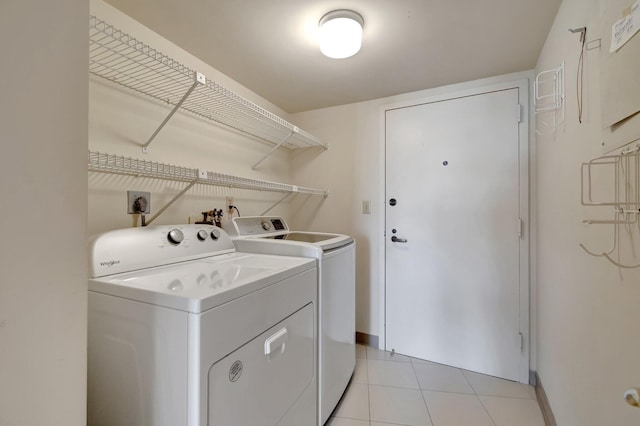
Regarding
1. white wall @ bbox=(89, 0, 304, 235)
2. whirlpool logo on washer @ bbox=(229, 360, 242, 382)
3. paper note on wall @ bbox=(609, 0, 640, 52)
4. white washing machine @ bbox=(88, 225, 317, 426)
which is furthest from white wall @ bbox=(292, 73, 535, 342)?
whirlpool logo on washer @ bbox=(229, 360, 242, 382)

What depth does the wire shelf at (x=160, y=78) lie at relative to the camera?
112 cm

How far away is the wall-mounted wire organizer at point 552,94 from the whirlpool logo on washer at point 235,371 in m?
1.81

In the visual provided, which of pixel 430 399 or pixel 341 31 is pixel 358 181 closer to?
pixel 341 31

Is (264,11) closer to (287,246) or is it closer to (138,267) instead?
(287,246)

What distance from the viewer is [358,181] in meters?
2.47

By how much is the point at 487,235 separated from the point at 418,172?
2.35 ft

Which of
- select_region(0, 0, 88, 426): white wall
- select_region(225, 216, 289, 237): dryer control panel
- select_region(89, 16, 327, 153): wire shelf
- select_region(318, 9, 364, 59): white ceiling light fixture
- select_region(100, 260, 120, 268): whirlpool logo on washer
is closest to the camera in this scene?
select_region(0, 0, 88, 426): white wall

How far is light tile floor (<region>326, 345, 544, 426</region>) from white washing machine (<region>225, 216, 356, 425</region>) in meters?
0.16

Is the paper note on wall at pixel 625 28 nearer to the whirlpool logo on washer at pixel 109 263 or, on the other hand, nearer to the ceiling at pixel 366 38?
the ceiling at pixel 366 38

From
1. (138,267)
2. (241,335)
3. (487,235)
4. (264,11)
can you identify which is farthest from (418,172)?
(138,267)

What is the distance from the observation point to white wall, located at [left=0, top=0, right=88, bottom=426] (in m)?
0.46

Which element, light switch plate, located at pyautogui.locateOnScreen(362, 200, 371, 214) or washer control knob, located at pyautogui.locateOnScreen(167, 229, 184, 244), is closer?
washer control knob, located at pyautogui.locateOnScreen(167, 229, 184, 244)

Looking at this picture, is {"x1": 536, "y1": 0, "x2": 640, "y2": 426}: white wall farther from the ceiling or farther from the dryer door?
the dryer door

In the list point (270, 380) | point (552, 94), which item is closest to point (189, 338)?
point (270, 380)
